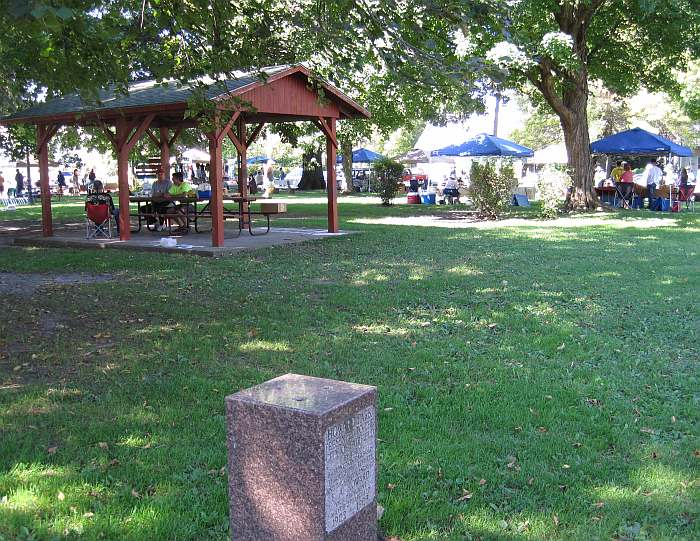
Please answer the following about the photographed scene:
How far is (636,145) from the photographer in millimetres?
24422

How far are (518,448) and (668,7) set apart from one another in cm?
1729

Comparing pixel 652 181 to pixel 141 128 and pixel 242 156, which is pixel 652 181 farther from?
pixel 141 128

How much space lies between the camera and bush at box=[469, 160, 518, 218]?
20.2 meters

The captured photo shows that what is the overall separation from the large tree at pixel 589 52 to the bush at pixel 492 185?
2.42 meters

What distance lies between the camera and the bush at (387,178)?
→ 27219mm

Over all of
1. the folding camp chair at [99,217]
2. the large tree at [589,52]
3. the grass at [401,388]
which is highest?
the large tree at [589,52]

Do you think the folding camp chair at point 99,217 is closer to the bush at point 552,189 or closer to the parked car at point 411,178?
the bush at point 552,189

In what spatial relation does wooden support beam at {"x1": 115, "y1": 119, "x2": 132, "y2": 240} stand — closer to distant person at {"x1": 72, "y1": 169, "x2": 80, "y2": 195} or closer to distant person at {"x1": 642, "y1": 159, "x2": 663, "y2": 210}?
distant person at {"x1": 642, "y1": 159, "x2": 663, "y2": 210}

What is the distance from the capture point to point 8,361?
20.4ft

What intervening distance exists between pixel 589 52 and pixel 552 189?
5654 mm

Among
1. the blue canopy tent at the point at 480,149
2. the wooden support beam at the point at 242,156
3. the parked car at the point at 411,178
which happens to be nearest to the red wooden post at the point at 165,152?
the wooden support beam at the point at 242,156

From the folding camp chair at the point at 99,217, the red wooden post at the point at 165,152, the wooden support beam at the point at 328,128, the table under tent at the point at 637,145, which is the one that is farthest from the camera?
the table under tent at the point at 637,145

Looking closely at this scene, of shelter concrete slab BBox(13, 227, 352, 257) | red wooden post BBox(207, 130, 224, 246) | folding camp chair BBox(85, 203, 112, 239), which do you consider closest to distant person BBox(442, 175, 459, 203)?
shelter concrete slab BBox(13, 227, 352, 257)

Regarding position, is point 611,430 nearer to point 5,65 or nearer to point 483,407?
point 483,407
